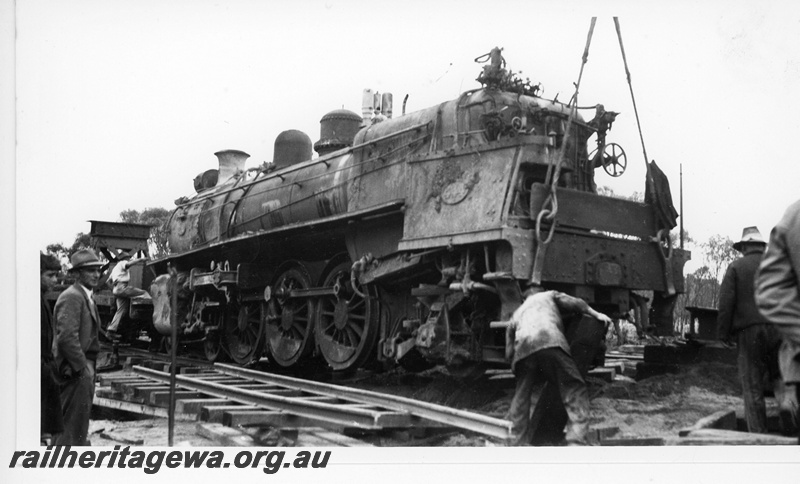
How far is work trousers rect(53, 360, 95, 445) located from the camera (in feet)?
16.8

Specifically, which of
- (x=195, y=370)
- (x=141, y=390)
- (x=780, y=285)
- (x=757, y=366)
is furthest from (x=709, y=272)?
(x=195, y=370)

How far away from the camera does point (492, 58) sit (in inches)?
273

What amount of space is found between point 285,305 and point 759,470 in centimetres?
614

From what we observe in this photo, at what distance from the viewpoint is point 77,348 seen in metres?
5.09

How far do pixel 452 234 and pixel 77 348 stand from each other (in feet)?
9.65

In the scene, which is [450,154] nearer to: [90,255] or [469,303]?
[469,303]

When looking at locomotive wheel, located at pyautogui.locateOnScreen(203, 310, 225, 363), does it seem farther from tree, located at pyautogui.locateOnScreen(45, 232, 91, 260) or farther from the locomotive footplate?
tree, located at pyautogui.locateOnScreen(45, 232, 91, 260)

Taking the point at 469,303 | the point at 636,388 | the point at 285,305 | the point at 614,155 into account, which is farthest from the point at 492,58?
the point at 285,305

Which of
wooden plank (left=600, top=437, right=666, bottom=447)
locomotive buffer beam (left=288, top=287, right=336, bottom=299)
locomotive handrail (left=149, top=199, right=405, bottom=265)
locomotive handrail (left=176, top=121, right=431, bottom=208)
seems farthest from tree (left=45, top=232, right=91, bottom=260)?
wooden plank (left=600, top=437, right=666, bottom=447)

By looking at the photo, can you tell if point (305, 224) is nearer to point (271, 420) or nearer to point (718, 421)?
point (271, 420)

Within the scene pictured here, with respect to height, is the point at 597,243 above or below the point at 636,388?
above

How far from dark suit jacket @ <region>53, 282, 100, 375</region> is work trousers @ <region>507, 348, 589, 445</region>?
2.80 meters

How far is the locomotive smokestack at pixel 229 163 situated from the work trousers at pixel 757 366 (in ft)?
28.7

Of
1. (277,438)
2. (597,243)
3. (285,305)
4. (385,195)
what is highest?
(385,195)
